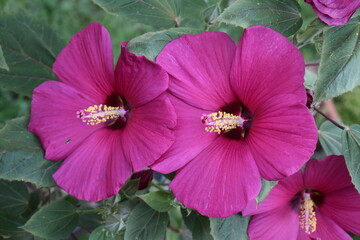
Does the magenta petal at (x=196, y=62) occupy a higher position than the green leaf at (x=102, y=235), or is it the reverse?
the magenta petal at (x=196, y=62)

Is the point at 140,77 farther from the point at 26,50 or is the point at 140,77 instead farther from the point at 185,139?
the point at 26,50

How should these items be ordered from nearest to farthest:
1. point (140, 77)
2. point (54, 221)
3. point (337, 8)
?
point (337, 8)
point (140, 77)
point (54, 221)

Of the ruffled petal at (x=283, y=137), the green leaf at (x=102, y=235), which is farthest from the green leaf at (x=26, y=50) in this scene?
the ruffled petal at (x=283, y=137)

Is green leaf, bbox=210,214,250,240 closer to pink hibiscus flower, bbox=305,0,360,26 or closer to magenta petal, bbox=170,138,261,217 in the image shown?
magenta petal, bbox=170,138,261,217

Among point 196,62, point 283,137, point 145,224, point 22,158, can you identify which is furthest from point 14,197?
point 283,137

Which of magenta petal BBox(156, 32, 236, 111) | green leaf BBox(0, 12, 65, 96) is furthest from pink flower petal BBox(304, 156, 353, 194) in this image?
green leaf BBox(0, 12, 65, 96)

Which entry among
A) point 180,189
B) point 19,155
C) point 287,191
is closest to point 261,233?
point 287,191

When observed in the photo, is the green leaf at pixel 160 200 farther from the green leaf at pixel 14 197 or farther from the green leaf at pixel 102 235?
the green leaf at pixel 14 197

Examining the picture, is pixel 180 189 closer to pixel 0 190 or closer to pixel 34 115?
pixel 34 115
